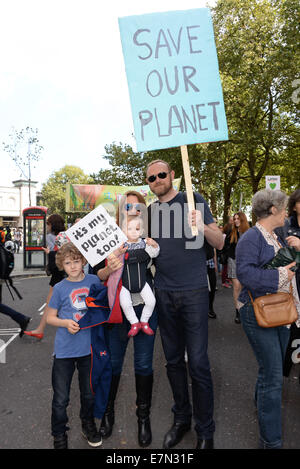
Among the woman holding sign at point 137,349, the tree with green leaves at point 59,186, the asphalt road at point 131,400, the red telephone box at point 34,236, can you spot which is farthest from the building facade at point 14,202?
the woman holding sign at point 137,349

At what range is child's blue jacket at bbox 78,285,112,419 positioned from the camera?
2.84m

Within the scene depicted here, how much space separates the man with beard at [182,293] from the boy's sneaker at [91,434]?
1.64ft

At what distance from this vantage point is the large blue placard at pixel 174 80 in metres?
2.78

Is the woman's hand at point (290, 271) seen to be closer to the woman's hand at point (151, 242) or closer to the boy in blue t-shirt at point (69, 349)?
the woman's hand at point (151, 242)

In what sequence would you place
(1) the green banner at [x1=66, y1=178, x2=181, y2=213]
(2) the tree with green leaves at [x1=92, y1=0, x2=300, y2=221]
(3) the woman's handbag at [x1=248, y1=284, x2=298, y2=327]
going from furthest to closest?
1. (1) the green banner at [x1=66, y1=178, x2=181, y2=213]
2. (2) the tree with green leaves at [x1=92, y1=0, x2=300, y2=221]
3. (3) the woman's handbag at [x1=248, y1=284, x2=298, y2=327]

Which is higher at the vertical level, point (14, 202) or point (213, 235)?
point (14, 202)

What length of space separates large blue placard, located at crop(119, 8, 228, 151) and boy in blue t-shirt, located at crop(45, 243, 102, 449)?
45.2 inches

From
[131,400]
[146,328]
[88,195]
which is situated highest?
[88,195]

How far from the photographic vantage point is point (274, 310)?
2.52 m

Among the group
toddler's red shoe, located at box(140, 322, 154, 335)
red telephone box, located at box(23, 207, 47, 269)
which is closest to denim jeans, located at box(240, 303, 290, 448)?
toddler's red shoe, located at box(140, 322, 154, 335)

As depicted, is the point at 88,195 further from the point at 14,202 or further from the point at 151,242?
the point at 14,202

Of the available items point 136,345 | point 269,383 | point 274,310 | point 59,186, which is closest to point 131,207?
point 136,345

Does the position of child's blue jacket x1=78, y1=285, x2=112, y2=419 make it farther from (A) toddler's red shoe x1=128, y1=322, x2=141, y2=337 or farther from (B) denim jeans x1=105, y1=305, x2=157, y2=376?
(A) toddler's red shoe x1=128, y1=322, x2=141, y2=337

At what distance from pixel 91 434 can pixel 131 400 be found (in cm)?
88
